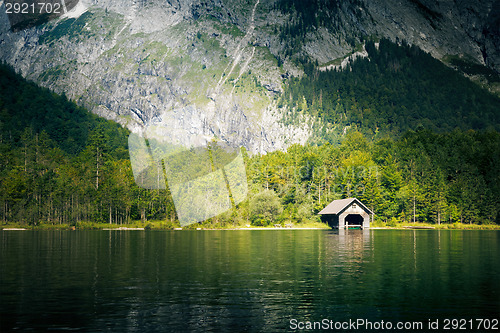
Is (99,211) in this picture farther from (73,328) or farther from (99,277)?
(73,328)

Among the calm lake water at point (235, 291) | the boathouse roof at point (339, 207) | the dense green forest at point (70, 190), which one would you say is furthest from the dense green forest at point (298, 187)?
the calm lake water at point (235, 291)

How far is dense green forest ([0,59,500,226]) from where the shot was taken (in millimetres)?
103500

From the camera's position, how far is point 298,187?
119 m

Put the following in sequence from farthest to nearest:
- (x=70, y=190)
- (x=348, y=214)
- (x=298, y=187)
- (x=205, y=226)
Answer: (x=298, y=187), (x=70, y=190), (x=205, y=226), (x=348, y=214)

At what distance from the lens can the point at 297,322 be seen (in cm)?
1767

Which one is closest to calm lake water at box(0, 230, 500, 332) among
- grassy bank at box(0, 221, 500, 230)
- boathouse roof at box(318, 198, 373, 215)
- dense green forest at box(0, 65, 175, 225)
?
boathouse roof at box(318, 198, 373, 215)

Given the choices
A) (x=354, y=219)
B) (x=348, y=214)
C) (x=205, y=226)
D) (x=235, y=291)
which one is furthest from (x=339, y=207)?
(x=235, y=291)

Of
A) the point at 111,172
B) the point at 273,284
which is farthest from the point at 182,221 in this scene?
the point at 273,284

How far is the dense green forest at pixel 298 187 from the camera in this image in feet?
340

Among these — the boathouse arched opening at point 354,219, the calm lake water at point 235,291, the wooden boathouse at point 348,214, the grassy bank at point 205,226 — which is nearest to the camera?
the calm lake water at point 235,291

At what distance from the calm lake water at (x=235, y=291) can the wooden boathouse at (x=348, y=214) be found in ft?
188

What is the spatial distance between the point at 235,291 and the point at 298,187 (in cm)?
9613

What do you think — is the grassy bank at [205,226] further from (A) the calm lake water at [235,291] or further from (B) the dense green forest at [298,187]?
(A) the calm lake water at [235,291]

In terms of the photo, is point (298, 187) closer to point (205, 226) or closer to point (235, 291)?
point (205, 226)
